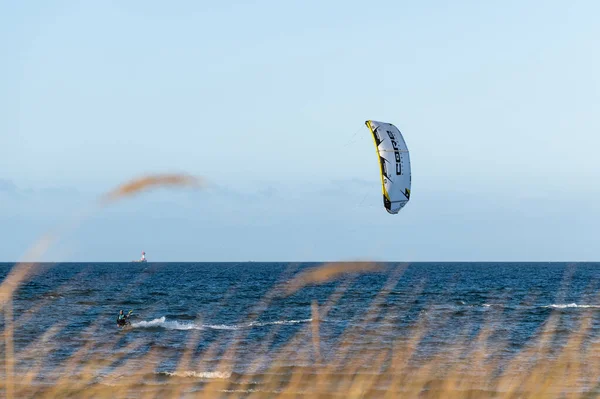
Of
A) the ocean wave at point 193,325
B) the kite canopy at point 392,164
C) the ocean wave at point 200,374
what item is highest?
the kite canopy at point 392,164

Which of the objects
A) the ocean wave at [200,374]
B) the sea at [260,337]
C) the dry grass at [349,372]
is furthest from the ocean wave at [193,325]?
the ocean wave at [200,374]

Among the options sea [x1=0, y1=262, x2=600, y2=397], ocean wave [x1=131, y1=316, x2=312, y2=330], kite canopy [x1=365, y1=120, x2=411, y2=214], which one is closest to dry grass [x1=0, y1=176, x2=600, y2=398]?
sea [x1=0, y1=262, x2=600, y2=397]

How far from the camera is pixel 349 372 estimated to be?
20391mm

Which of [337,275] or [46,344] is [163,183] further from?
[46,344]

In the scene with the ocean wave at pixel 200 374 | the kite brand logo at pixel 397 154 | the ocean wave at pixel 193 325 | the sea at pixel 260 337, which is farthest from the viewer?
the ocean wave at pixel 193 325

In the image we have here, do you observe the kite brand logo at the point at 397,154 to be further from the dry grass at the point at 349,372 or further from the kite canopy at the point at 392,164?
the dry grass at the point at 349,372

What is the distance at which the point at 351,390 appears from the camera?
→ 16391 millimetres

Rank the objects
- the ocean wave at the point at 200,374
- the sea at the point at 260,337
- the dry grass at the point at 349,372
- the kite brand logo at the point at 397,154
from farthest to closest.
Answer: the sea at the point at 260,337, the ocean wave at the point at 200,374, the kite brand logo at the point at 397,154, the dry grass at the point at 349,372

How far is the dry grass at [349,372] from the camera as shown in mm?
16031

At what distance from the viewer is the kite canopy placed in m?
17.9

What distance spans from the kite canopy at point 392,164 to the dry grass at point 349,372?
2604 millimetres

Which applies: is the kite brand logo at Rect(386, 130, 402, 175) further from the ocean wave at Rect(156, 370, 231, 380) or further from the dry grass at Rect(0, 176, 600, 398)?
the ocean wave at Rect(156, 370, 231, 380)

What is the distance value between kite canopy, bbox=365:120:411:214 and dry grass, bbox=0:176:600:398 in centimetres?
260

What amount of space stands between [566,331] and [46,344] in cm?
2047
